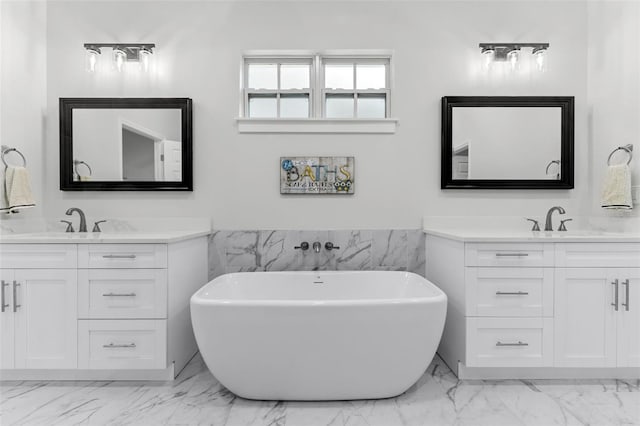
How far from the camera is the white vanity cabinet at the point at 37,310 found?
1857 millimetres

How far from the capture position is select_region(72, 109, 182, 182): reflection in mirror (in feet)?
7.99

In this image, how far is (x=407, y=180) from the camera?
2.50m

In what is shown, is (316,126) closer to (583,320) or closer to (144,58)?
(144,58)

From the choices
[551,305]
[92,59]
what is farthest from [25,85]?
[551,305]

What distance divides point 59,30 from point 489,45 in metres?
3.12

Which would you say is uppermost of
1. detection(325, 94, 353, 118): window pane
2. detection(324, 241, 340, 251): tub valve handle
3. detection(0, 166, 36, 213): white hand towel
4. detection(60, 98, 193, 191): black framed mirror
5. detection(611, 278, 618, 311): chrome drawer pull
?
detection(325, 94, 353, 118): window pane

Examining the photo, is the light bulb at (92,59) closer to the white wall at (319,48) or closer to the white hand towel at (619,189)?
the white wall at (319,48)

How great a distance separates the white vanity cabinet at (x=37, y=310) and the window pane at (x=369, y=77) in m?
2.20

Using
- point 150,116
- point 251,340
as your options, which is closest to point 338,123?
point 150,116

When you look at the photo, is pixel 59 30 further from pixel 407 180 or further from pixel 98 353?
pixel 407 180

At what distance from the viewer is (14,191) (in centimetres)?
213

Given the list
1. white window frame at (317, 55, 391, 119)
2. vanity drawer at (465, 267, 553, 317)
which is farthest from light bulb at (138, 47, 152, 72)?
vanity drawer at (465, 267, 553, 317)

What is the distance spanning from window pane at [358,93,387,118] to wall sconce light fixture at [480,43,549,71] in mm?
781

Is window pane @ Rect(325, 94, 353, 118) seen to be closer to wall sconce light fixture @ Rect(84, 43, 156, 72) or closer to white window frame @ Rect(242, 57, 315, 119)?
white window frame @ Rect(242, 57, 315, 119)
